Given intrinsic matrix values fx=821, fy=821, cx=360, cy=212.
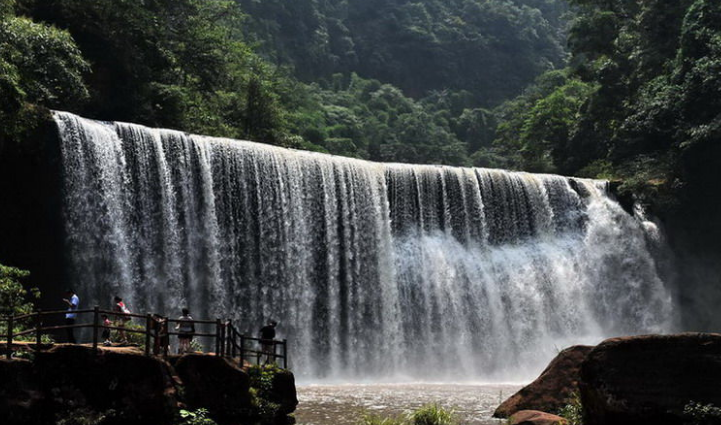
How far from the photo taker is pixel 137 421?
14266mm

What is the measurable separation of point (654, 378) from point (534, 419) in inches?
120

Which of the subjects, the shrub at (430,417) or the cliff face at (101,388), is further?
the shrub at (430,417)

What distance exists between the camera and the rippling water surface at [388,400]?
697 inches

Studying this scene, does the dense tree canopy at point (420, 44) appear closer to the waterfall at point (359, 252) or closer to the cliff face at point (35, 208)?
the waterfall at point (359, 252)

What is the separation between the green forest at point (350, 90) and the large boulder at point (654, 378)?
1641 centimetres

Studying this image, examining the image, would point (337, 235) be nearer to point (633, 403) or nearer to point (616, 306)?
point (616, 306)

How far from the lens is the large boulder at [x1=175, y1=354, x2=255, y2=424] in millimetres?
15711

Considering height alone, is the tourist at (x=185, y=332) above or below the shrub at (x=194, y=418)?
above

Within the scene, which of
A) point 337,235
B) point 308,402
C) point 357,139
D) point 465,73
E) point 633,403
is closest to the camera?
point 633,403

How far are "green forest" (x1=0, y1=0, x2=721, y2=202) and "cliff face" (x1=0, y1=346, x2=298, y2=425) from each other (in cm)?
1000

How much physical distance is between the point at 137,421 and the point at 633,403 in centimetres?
829

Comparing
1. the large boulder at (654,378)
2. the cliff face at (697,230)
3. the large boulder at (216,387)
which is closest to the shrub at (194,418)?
the large boulder at (216,387)

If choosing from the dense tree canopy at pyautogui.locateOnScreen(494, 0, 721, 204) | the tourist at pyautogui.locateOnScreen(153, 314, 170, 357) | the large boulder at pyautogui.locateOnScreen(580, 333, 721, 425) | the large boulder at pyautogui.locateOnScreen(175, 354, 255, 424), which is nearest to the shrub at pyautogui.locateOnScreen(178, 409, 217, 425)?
the large boulder at pyautogui.locateOnScreen(175, 354, 255, 424)

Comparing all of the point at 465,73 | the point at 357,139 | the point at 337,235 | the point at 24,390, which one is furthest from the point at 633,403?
the point at 465,73
